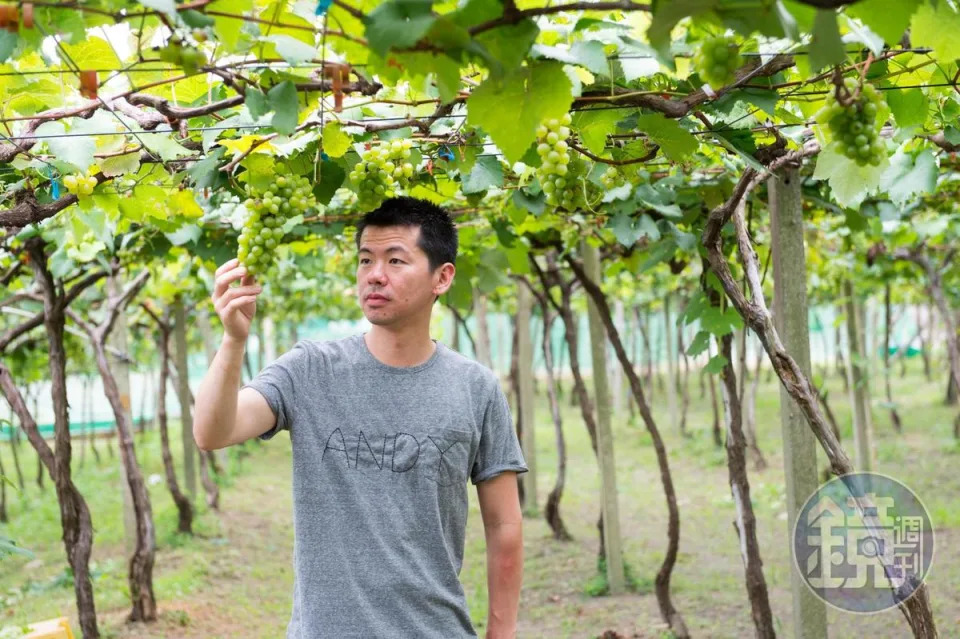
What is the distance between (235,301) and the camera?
1.76 meters

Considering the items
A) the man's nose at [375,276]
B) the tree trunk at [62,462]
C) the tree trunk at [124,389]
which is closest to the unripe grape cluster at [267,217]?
the man's nose at [375,276]

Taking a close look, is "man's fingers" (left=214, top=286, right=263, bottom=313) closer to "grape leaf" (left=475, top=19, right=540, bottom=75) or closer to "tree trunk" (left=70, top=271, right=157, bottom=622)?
"grape leaf" (left=475, top=19, right=540, bottom=75)

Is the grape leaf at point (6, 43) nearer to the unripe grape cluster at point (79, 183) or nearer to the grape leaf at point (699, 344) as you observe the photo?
the unripe grape cluster at point (79, 183)

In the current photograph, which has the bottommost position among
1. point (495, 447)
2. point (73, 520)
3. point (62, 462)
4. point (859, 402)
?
point (73, 520)

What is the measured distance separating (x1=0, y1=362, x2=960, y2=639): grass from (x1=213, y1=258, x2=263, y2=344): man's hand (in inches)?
109

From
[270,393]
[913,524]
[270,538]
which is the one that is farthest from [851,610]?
[270,538]

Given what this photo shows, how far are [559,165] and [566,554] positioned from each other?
533cm

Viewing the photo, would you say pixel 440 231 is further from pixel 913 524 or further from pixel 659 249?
pixel 913 524

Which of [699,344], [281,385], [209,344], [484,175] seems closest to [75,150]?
[281,385]

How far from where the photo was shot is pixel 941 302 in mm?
7074

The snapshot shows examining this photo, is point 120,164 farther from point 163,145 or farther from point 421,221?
point 421,221

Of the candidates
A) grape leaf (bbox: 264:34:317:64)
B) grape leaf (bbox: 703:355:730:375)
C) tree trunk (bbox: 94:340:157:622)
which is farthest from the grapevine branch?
tree trunk (bbox: 94:340:157:622)

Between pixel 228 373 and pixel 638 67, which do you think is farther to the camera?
pixel 228 373

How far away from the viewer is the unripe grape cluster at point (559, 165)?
181cm
